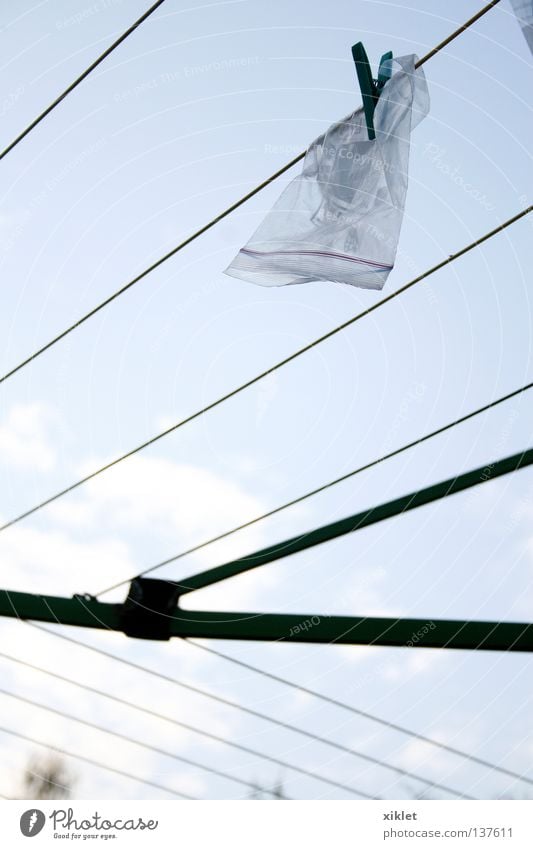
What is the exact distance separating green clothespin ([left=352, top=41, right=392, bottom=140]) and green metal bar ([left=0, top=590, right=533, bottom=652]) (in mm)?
2253

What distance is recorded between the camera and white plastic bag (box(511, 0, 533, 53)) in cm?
295

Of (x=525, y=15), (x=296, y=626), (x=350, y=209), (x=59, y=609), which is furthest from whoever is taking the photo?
(x=59, y=609)

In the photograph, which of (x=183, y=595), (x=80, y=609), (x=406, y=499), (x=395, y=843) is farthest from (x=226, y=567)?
(x=395, y=843)

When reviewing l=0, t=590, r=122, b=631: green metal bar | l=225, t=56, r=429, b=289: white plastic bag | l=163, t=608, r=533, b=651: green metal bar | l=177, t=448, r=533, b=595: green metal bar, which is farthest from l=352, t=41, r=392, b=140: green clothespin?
l=0, t=590, r=122, b=631: green metal bar

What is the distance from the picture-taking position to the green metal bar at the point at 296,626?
3637 mm

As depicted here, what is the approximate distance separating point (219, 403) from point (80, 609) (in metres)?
1.38

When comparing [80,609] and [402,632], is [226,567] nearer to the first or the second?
[80,609]

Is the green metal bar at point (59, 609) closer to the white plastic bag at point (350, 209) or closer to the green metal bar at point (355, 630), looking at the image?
the green metal bar at point (355, 630)

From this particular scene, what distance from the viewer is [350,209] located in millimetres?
3887

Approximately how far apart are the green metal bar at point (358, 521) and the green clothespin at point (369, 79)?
5.34 feet

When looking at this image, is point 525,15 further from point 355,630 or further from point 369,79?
point 355,630


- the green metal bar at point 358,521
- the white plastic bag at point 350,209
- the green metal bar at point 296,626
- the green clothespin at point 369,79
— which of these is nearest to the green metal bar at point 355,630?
the green metal bar at point 296,626

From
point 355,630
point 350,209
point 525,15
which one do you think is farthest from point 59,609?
point 525,15

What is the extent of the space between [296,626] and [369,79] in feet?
8.56
